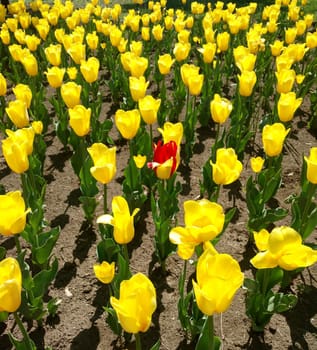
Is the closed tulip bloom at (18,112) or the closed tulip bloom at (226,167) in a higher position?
the closed tulip bloom at (226,167)

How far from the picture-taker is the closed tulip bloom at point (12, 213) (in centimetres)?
207

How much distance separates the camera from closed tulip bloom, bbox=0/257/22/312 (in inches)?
64.1

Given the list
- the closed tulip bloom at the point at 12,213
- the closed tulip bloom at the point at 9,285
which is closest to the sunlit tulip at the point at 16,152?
the closed tulip bloom at the point at 12,213

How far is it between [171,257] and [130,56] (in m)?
2.30

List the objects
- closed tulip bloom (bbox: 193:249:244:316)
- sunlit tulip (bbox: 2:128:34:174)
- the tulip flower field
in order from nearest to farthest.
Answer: closed tulip bloom (bbox: 193:249:244:316), the tulip flower field, sunlit tulip (bbox: 2:128:34:174)

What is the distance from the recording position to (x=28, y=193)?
315 centimetres

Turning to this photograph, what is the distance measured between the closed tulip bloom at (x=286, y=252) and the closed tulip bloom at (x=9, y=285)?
943mm

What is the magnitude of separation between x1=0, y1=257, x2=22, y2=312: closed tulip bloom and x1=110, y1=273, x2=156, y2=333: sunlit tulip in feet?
1.31

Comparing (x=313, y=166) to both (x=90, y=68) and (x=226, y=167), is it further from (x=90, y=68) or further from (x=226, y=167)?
(x=90, y=68)

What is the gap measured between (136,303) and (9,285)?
50 cm

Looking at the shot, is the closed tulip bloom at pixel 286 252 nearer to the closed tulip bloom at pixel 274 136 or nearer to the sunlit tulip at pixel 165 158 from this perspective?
the sunlit tulip at pixel 165 158

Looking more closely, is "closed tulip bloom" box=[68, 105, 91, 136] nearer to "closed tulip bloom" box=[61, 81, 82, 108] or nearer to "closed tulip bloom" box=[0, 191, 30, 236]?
"closed tulip bloom" box=[61, 81, 82, 108]

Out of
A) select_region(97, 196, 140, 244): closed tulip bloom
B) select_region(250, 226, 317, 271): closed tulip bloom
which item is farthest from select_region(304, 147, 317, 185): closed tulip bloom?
select_region(97, 196, 140, 244): closed tulip bloom

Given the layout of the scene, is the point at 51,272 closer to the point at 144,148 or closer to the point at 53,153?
the point at 144,148
